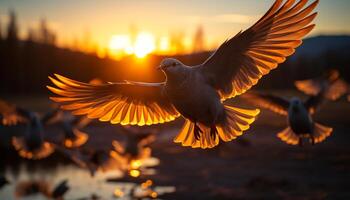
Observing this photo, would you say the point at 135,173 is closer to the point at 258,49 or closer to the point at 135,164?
the point at 135,164

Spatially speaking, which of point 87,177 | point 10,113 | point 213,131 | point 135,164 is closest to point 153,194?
point 135,164

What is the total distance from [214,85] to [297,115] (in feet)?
21.1

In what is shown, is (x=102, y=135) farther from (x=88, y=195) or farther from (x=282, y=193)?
(x=282, y=193)

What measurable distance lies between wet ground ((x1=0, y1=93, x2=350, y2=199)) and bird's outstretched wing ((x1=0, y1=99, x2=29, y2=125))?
2.21m

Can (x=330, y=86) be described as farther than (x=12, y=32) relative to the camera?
No

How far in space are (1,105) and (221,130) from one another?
33.5ft

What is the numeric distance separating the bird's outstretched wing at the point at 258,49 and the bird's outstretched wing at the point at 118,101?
0.95 meters

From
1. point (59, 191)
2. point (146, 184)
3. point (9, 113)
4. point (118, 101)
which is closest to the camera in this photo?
point (118, 101)

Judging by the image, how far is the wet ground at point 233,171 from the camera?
15820mm

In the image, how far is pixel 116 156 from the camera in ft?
56.5

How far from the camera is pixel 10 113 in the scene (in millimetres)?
16297

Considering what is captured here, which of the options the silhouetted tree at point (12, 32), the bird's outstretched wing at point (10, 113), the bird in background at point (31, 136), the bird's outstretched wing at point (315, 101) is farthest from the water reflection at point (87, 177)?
the silhouetted tree at point (12, 32)

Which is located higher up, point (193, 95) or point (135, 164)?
point (193, 95)

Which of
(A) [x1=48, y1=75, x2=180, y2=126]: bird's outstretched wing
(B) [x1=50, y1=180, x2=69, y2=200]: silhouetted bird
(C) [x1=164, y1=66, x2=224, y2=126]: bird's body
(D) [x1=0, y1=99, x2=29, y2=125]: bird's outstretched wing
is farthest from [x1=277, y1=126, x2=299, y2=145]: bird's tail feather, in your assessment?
(D) [x1=0, y1=99, x2=29, y2=125]: bird's outstretched wing
